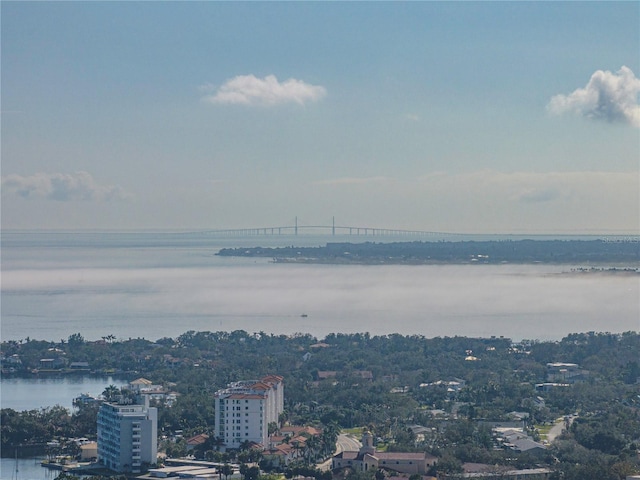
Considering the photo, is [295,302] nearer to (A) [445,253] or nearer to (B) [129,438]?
(A) [445,253]

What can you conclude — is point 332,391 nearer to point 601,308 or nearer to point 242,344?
point 242,344

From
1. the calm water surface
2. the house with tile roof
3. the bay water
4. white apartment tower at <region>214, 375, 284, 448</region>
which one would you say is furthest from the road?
the calm water surface

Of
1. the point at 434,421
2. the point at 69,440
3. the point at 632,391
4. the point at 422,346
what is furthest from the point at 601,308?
the point at 69,440

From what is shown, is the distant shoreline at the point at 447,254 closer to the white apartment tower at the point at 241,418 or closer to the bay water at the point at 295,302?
the bay water at the point at 295,302

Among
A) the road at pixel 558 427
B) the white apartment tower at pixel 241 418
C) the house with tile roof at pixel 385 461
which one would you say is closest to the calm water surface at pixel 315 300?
the road at pixel 558 427

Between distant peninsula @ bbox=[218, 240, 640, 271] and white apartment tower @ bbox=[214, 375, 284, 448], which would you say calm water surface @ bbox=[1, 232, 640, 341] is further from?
white apartment tower @ bbox=[214, 375, 284, 448]

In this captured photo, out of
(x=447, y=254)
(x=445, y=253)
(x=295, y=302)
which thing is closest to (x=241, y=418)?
(x=295, y=302)
